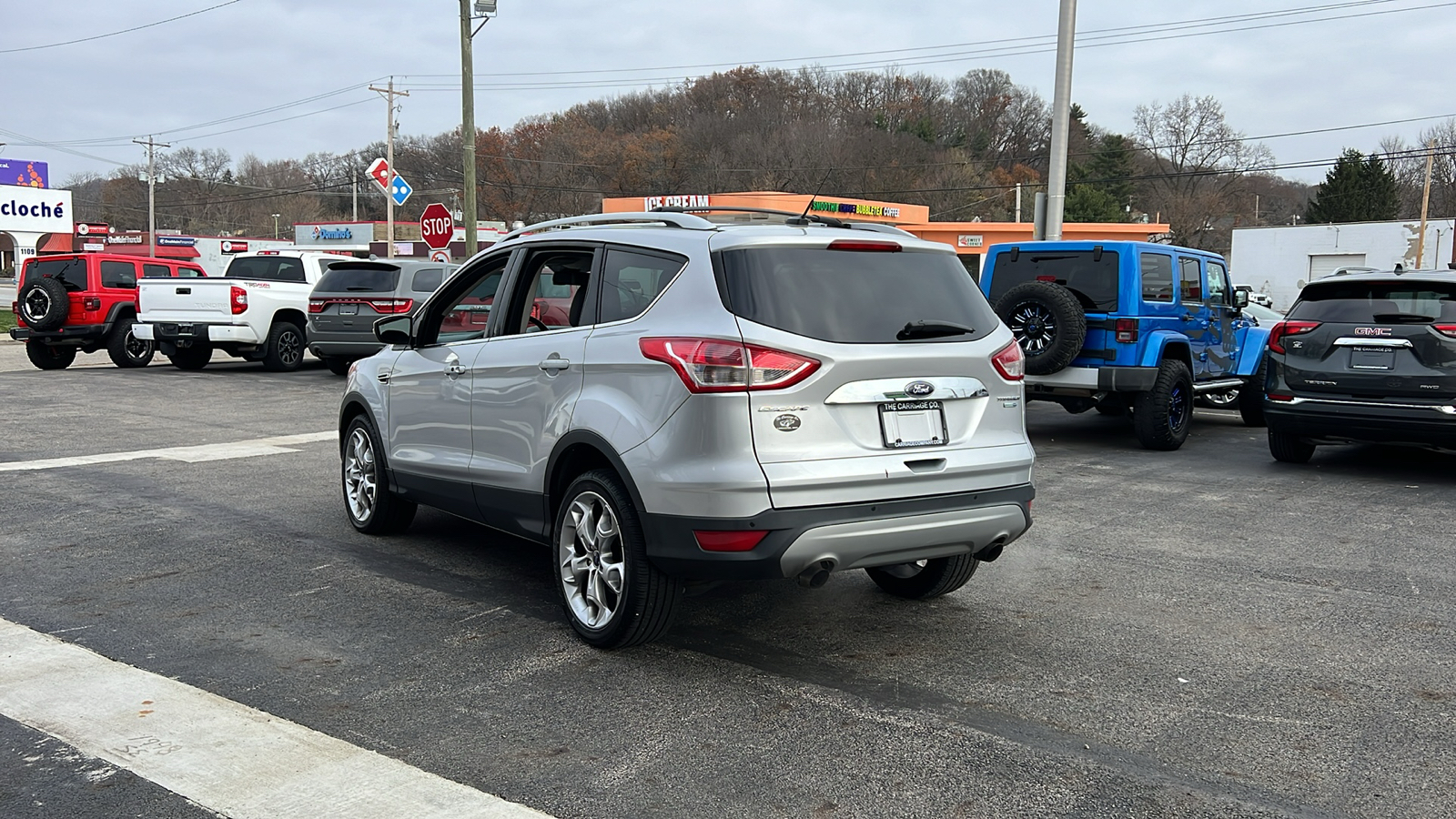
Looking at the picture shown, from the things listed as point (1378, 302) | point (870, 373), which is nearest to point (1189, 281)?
point (1378, 302)

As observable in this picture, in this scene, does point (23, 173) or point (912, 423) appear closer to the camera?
point (912, 423)

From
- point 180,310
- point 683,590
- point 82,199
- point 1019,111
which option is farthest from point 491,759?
point 82,199

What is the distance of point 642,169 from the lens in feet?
275

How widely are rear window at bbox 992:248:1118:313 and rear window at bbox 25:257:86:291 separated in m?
15.2

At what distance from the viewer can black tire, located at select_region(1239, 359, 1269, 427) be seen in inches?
533

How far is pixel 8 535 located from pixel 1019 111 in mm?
101901

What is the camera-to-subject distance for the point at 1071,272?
11375 millimetres

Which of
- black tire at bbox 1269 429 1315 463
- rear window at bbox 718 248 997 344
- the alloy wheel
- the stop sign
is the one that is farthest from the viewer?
the stop sign

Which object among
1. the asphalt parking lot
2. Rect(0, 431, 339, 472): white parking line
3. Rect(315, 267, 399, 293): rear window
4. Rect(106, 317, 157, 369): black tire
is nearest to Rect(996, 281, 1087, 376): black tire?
the asphalt parking lot

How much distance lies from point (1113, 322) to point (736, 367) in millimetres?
7549

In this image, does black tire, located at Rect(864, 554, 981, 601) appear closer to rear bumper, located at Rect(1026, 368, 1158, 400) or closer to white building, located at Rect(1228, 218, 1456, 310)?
rear bumper, located at Rect(1026, 368, 1158, 400)

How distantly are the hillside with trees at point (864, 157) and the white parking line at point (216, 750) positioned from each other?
7509 centimetres

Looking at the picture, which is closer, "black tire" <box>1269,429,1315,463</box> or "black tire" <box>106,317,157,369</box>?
"black tire" <box>1269,429,1315,463</box>

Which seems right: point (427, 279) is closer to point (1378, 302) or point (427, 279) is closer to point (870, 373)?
point (1378, 302)
